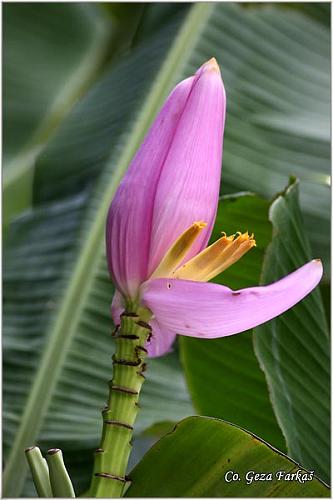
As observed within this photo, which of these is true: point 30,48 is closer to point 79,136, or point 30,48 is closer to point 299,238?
point 79,136

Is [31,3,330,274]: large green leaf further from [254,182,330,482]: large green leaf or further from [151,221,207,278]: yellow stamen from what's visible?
[151,221,207,278]: yellow stamen

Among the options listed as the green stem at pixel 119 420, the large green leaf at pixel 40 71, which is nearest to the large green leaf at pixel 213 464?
the green stem at pixel 119 420

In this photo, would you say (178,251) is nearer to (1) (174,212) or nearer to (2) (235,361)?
(1) (174,212)

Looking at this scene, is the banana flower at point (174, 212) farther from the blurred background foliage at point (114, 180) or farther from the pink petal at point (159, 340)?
the blurred background foliage at point (114, 180)

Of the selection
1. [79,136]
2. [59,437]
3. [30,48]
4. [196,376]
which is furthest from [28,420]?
[30,48]

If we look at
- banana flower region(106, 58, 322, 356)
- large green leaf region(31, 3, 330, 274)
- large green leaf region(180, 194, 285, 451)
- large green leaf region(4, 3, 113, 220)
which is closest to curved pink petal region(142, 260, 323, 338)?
banana flower region(106, 58, 322, 356)
